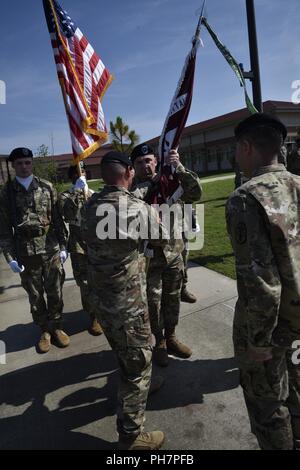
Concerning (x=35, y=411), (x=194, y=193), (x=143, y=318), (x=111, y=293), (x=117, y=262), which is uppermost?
(x=194, y=193)

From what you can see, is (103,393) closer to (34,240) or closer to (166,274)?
(166,274)

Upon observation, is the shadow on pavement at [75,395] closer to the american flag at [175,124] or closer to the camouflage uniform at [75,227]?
the camouflage uniform at [75,227]

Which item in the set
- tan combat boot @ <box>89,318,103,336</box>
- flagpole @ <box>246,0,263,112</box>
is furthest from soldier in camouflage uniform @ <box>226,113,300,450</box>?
tan combat boot @ <box>89,318,103,336</box>

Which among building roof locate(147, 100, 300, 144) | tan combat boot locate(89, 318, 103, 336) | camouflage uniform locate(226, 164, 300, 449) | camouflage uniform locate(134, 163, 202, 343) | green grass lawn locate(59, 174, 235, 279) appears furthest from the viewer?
building roof locate(147, 100, 300, 144)

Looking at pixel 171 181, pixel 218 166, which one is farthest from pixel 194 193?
pixel 218 166

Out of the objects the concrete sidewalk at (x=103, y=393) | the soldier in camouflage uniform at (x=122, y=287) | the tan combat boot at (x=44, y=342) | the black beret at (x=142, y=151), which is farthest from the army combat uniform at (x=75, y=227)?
the soldier in camouflage uniform at (x=122, y=287)

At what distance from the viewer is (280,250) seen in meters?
1.65

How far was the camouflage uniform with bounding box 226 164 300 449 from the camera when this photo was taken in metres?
1.62

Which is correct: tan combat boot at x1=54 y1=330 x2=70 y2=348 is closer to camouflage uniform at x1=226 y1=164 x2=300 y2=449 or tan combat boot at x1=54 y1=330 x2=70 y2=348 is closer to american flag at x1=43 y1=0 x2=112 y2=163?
american flag at x1=43 y1=0 x2=112 y2=163

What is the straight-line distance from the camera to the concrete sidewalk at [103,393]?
247 cm

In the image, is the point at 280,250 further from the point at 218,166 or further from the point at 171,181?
the point at 218,166

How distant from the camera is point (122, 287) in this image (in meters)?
2.24
